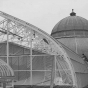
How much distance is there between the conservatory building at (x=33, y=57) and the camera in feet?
103

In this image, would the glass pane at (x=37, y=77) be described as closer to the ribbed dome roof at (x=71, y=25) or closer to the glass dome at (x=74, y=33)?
the glass dome at (x=74, y=33)

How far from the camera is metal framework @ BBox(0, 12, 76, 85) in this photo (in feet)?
103

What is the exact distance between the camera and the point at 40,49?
3419cm

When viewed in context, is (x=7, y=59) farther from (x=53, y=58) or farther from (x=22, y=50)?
(x=53, y=58)

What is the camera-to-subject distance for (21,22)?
102ft


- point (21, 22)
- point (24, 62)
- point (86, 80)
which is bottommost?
point (86, 80)

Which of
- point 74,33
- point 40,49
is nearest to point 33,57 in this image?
point 40,49

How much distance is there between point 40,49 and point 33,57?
1.36m

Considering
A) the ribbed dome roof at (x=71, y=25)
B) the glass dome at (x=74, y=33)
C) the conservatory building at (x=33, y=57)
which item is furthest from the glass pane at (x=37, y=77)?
the ribbed dome roof at (x=71, y=25)

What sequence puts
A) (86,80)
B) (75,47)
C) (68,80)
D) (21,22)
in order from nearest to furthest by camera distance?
(21,22)
(68,80)
(86,80)
(75,47)

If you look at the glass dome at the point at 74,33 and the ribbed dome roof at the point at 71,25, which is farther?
the ribbed dome roof at the point at 71,25

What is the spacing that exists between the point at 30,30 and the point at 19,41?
2383 mm

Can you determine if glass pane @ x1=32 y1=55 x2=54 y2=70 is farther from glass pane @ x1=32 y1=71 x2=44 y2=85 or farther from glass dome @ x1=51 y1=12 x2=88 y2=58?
glass dome @ x1=51 y1=12 x2=88 y2=58

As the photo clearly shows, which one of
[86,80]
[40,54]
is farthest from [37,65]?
[86,80]
